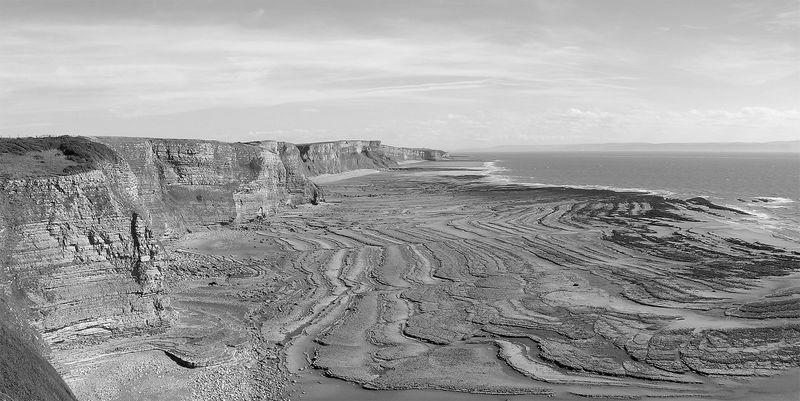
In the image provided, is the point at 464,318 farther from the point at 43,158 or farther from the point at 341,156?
the point at 341,156

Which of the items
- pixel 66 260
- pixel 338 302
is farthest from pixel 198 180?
pixel 66 260

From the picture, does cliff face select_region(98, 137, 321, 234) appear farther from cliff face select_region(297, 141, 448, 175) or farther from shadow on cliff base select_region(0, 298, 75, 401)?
cliff face select_region(297, 141, 448, 175)

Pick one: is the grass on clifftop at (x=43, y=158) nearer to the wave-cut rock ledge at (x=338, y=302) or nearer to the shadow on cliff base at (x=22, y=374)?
the wave-cut rock ledge at (x=338, y=302)

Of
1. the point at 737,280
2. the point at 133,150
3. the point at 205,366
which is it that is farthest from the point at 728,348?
the point at 133,150

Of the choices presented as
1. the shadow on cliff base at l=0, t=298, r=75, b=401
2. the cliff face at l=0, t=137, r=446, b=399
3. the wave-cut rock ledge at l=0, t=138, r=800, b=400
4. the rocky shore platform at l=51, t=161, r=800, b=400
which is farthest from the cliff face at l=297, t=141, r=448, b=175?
the shadow on cliff base at l=0, t=298, r=75, b=401

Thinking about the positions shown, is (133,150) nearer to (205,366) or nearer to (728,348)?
(205,366)

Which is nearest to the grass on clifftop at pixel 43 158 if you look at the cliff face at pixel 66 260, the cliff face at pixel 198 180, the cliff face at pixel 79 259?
the cliff face at pixel 66 260
